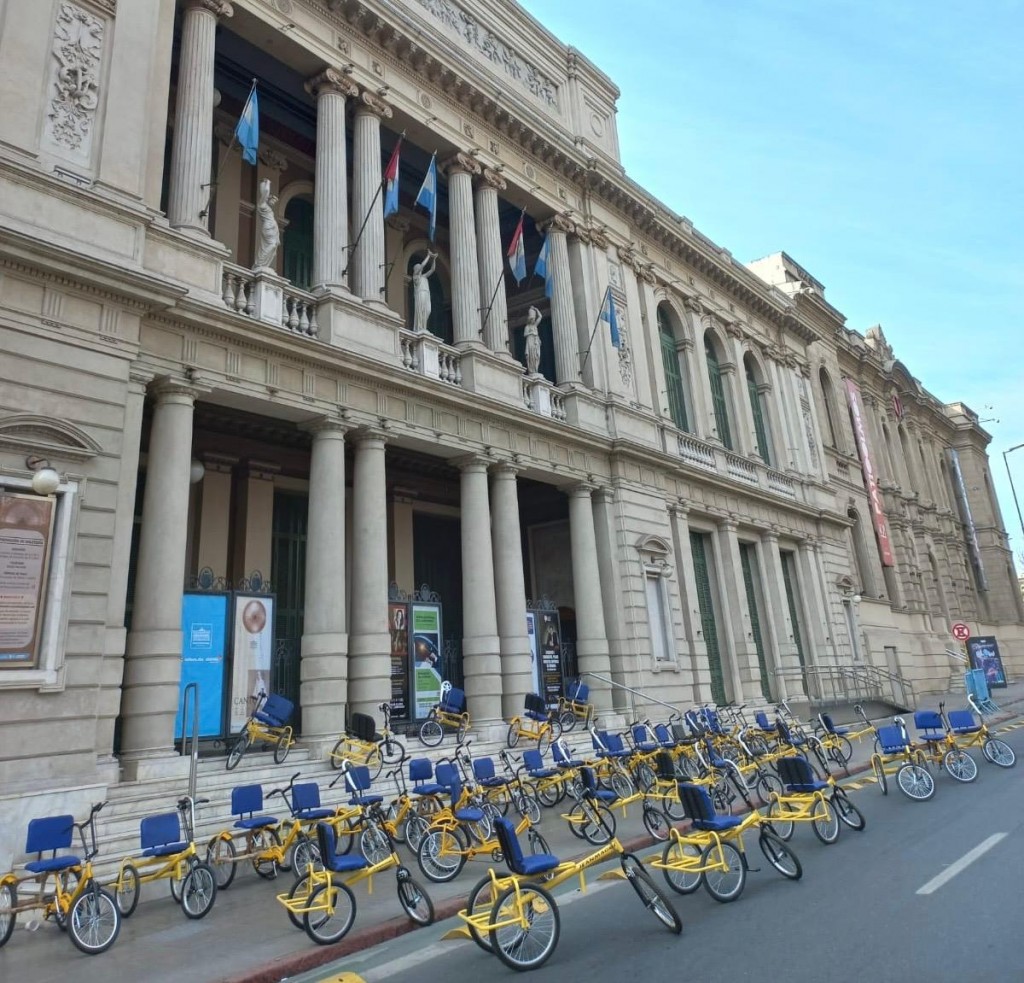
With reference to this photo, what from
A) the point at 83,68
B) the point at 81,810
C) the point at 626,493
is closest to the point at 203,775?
the point at 81,810

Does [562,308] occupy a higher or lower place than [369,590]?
higher

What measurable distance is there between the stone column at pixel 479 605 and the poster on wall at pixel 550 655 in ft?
4.45

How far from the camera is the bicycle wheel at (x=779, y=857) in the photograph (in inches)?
305

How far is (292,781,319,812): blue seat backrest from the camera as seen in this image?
29.1ft

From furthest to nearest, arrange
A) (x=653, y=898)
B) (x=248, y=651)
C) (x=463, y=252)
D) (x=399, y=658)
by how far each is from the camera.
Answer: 1. (x=463, y=252)
2. (x=399, y=658)
3. (x=248, y=651)
4. (x=653, y=898)

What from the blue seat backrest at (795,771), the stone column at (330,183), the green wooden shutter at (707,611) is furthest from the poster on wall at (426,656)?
A: the green wooden shutter at (707,611)

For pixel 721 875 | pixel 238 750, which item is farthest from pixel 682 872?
pixel 238 750

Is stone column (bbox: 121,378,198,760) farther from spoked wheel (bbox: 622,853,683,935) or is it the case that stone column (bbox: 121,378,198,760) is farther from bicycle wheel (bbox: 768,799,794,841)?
bicycle wheel (bbox: 768,799,794,841)

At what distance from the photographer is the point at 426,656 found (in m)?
15.5

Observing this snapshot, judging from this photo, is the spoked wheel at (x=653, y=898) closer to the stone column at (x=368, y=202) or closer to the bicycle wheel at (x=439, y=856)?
the bicycle wheel at (x=439, y=856)

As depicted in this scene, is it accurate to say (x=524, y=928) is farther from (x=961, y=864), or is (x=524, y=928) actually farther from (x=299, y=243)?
(x=299, y=243)

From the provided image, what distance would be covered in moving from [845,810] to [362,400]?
34.7 ft

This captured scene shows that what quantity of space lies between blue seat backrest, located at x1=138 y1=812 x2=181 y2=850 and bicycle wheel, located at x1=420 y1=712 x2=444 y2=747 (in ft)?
21.5

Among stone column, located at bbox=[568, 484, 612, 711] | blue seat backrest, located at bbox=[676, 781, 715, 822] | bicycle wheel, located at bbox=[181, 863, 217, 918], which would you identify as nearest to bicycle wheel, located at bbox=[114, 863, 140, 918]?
bicycle wheel, located at bbox=[181, 863, 217, 918]
